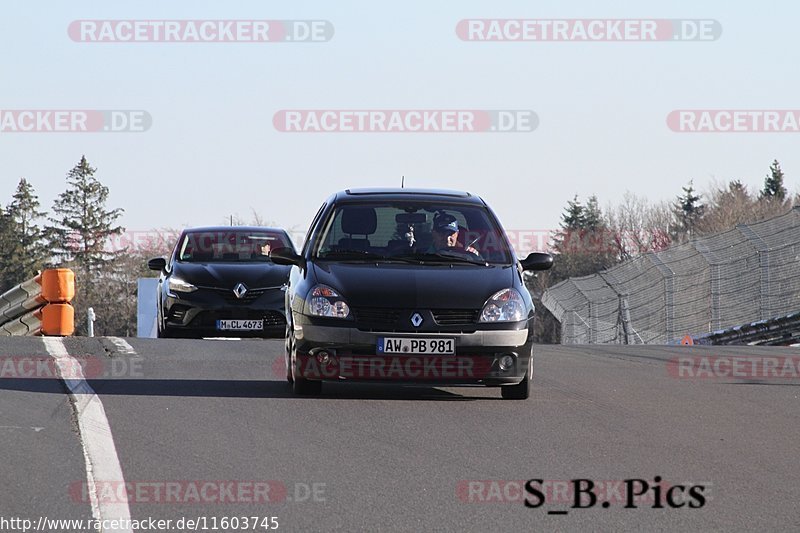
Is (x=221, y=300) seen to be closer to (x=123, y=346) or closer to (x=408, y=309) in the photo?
(x=123, y=346)

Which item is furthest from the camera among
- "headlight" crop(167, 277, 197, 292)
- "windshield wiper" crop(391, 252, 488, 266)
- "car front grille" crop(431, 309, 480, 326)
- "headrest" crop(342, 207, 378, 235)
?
"headlight" crop(167, 277, 197, 292)

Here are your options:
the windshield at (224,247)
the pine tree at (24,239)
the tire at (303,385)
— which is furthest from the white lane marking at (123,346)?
the pine tree at (24,239)

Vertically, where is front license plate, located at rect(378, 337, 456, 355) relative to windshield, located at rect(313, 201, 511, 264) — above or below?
below

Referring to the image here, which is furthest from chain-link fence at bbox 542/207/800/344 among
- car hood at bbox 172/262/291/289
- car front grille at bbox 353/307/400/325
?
car front grille at bbox 353/307/400/325

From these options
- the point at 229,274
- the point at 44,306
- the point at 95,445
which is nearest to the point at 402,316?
the point at 95,445

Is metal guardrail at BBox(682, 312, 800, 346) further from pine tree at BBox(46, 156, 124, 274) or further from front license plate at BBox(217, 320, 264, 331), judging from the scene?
pine tree at BBox(46, 156, 124, 274)

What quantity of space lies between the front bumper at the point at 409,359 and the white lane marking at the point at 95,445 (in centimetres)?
170

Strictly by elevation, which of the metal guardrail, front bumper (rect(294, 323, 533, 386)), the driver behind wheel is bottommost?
the metal guardrail

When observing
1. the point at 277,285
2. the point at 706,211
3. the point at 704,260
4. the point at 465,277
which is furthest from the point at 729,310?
the point at 706,211

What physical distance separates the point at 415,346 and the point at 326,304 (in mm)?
799

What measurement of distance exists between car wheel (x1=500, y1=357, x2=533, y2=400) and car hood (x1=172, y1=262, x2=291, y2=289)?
7232 millimetres

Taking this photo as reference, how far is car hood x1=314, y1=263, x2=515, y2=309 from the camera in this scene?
10812 millimetres

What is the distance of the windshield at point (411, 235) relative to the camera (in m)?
11.7

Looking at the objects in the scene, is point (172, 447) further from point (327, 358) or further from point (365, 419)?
point (327, 358)
